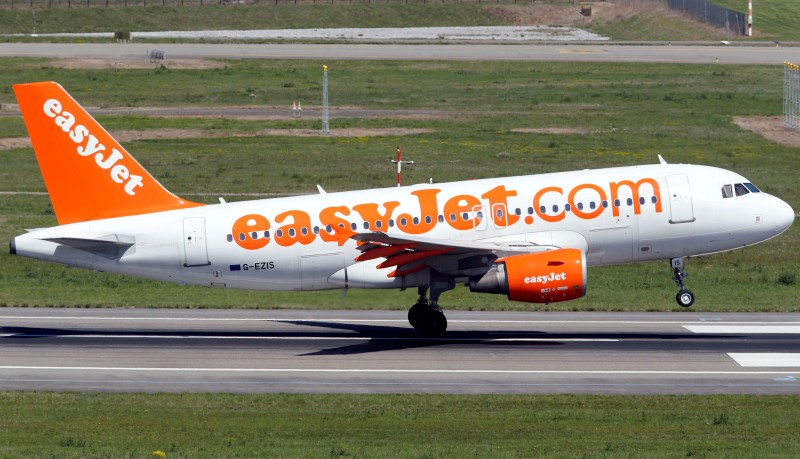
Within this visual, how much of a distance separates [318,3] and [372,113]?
82296mm

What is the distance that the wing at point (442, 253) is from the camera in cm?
3681

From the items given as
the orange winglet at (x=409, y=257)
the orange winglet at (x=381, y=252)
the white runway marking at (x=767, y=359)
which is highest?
the orange winglet at (x=381, y=252)

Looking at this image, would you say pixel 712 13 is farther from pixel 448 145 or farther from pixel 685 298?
pixel 685 298

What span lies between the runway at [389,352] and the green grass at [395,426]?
146 cm

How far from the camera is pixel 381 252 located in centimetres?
3734

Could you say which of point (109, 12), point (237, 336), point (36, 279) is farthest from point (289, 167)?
point (109, 12)

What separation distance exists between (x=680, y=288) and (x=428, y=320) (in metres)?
7.74

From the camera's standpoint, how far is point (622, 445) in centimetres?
2675

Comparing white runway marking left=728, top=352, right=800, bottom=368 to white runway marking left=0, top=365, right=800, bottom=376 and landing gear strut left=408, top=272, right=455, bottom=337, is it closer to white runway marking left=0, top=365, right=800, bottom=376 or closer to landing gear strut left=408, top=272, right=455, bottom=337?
white runway marking left=0, top=365, right=800, bottom=376

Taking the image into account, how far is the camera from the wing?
36812 millimetres

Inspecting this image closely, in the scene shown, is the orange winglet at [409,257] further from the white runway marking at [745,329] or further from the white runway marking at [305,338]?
the white runway marking at [745,329]

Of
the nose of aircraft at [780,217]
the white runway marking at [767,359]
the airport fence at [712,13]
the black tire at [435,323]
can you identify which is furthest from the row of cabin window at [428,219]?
the airport fence at [712,13]


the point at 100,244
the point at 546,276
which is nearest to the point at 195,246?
the point at 100,244

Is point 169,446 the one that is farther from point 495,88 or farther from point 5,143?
point 495,88
